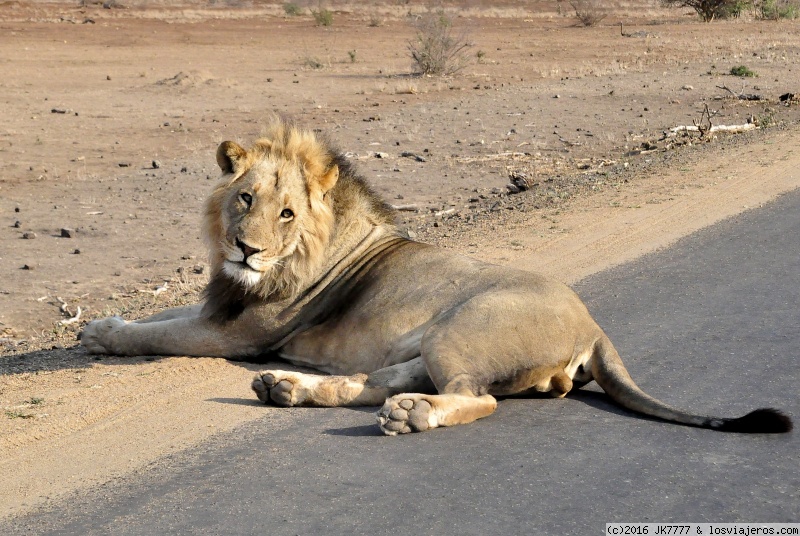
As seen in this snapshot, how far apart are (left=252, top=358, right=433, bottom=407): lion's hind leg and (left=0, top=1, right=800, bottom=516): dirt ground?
103mm

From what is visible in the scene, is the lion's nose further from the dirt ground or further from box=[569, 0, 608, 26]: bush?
box=[569, 0, 608, 26]: bush

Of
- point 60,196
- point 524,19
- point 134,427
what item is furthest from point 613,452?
point 524,19

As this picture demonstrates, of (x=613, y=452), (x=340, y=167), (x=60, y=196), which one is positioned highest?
(x=340, y=167)

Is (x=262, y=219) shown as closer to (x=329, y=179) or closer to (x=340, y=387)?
(x=329, y=179)

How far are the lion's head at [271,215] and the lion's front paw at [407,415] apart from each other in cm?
131

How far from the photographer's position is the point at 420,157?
15.0 metres

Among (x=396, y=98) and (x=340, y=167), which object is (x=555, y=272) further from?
(x=396, y=98)

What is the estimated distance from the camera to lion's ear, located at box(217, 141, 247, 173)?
19.0ft

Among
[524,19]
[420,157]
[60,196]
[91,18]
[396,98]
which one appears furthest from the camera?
[524,19]

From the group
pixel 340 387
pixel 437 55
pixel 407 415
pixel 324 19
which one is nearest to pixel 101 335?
pixel 340 387

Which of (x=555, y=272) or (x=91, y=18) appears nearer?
(x=555, y=272)

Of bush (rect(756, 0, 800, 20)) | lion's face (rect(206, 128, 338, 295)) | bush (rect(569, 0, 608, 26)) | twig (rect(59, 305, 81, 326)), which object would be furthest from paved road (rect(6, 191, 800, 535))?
bush (rect(756, 0, 800, 20))

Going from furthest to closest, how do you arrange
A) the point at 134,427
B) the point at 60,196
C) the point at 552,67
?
the point at 552,67
the point at 60,196
the point at 134,427

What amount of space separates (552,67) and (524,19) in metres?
21.9
